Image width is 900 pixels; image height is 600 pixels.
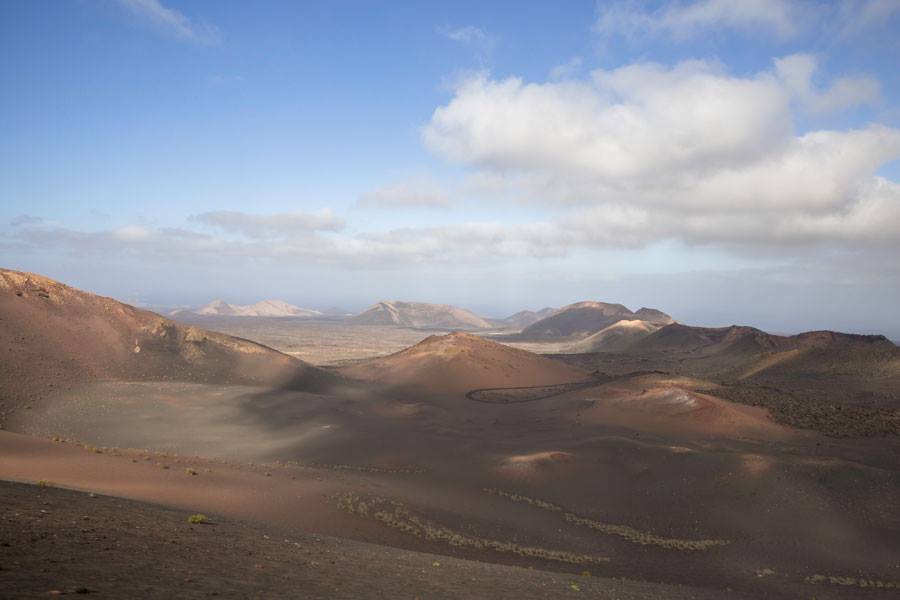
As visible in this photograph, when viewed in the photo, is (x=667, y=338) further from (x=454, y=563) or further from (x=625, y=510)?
(x=454, y=563)

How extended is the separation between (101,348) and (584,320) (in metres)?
150

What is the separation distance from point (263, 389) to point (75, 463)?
26254 millimetres

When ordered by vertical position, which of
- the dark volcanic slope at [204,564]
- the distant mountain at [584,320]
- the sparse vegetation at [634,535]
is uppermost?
the distant mountain at [584,320]

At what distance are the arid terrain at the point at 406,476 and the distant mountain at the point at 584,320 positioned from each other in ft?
335

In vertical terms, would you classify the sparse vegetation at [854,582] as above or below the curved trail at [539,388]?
below

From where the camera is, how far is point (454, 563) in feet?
45.0

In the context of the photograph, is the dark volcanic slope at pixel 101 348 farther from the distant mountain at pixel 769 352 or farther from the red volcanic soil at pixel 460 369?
the distant mountain at pixel 769 352

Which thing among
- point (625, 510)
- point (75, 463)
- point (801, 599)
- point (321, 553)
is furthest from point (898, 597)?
point (75, 463)

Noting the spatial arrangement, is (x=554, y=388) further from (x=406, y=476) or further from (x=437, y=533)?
(x=437, y=533)

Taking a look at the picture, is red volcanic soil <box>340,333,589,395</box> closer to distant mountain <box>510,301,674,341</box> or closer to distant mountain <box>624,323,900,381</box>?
distant mountain <box>624,323,900,381</box>

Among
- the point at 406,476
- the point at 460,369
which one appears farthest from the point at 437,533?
the point at 460,369

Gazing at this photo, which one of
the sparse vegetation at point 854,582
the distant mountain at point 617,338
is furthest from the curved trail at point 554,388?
the distant mountain at point 617,338

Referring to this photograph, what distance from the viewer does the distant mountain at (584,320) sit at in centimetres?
16162

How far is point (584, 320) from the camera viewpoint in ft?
573
